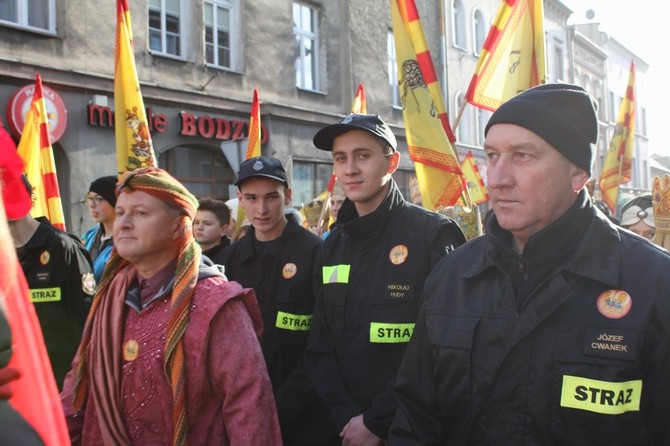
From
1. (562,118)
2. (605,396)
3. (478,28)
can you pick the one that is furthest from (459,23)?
(605,396)

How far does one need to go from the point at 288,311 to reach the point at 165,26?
11.1 meters

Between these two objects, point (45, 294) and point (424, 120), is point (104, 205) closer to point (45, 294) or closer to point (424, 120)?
point (45, 294)

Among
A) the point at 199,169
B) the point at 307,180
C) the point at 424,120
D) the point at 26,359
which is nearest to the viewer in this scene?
the point at 26,359

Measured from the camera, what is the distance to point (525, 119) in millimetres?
2141

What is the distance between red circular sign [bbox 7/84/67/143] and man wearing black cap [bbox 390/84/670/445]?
947 centimetres

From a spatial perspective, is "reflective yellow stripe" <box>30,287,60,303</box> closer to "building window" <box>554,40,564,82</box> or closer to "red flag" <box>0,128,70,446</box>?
"red flag" <box>0,128,70,446</box>

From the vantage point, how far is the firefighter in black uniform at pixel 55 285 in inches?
171

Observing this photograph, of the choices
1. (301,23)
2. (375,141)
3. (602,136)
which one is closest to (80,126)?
(301,23)

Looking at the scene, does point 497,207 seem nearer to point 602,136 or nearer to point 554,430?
point 554,430

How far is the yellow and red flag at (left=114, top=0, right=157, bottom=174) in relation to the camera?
4582 millimetres

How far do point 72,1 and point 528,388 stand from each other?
11595 millimetres

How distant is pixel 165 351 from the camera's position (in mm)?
2393

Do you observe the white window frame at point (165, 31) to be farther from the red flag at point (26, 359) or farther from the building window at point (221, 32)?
the red flag at point (26, 359)

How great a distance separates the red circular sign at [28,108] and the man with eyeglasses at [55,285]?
21.2 feet
